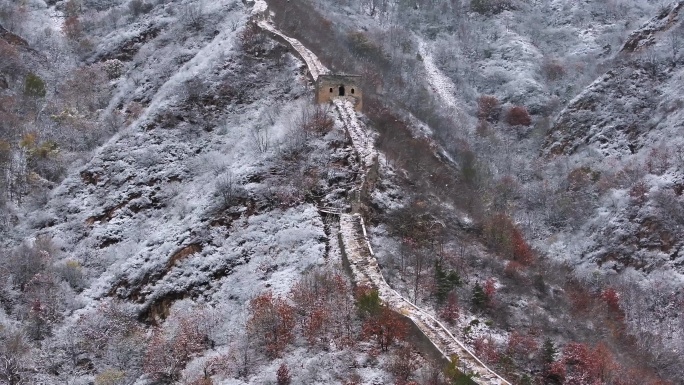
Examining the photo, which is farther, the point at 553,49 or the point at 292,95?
the point at 553,49

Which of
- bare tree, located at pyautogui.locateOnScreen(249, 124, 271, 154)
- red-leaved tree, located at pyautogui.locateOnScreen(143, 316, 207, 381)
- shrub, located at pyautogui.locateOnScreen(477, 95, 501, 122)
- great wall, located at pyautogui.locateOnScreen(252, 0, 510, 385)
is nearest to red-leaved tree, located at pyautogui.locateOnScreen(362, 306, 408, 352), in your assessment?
great wall, located at pyautogui.locateOnScreen(252, 0, 510, 385)

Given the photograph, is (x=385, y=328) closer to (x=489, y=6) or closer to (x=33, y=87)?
(x=33, y=87)

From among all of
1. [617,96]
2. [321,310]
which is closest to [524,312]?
[321,310]

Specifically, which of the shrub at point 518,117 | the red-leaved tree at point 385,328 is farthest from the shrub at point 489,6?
the red-leaved tree at point 385,328

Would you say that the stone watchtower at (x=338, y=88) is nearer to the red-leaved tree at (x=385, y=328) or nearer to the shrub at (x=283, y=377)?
the red-leaved tree at (x=385, y=328)

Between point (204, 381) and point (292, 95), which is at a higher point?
point (292, 95)

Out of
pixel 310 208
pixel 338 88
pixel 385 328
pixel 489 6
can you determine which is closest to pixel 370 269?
pixel 385 328

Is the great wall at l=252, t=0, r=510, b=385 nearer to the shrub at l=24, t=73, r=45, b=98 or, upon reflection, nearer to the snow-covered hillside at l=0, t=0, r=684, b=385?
the snow-covered hillside at l=0, t=0, r=684, b=385

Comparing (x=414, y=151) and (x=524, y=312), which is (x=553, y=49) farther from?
(x=524, y=312)
